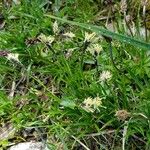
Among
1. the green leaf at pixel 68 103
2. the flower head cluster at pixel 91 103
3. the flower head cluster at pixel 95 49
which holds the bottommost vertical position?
the green leaf at pixel 68 103

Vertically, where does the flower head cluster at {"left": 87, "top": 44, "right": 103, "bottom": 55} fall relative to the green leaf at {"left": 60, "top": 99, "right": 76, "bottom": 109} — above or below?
above

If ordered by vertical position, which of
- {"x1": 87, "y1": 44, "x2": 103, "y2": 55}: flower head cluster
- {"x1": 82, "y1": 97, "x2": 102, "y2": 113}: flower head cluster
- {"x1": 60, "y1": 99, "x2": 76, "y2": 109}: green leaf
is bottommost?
{"x1": 60, "y1": 99, "x2": 76, "y2": 109}: green leaf

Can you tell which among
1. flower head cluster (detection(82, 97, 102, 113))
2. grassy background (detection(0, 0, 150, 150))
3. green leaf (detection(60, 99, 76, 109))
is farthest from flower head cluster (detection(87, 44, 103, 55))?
green leaf (detection(60, 99, 76, 109))

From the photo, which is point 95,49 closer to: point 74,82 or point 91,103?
point 91,103

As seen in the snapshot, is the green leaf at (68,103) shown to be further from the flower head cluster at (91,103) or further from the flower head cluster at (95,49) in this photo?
the flower head cluster at (95,49)

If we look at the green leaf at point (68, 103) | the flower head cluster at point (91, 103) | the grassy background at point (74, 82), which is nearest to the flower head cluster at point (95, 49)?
the grassy background at point (74, 82)

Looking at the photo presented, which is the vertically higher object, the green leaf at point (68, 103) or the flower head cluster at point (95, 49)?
the flower head cluster at point (95, 49)

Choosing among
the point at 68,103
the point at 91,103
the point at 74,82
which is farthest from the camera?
the point at 74,82

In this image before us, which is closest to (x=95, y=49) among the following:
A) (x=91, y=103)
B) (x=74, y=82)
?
(x=91, y=103)

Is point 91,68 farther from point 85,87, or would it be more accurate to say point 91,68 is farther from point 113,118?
point 113,118

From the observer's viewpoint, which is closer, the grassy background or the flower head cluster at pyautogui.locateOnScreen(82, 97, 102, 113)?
the flower head cluster at pyautogui.locateOnScreen(82, 97, 102, 113)

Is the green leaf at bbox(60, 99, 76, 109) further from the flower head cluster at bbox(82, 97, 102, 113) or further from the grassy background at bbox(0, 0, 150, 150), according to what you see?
the flower head cluster at bbox(82, 97, 102, 113)
